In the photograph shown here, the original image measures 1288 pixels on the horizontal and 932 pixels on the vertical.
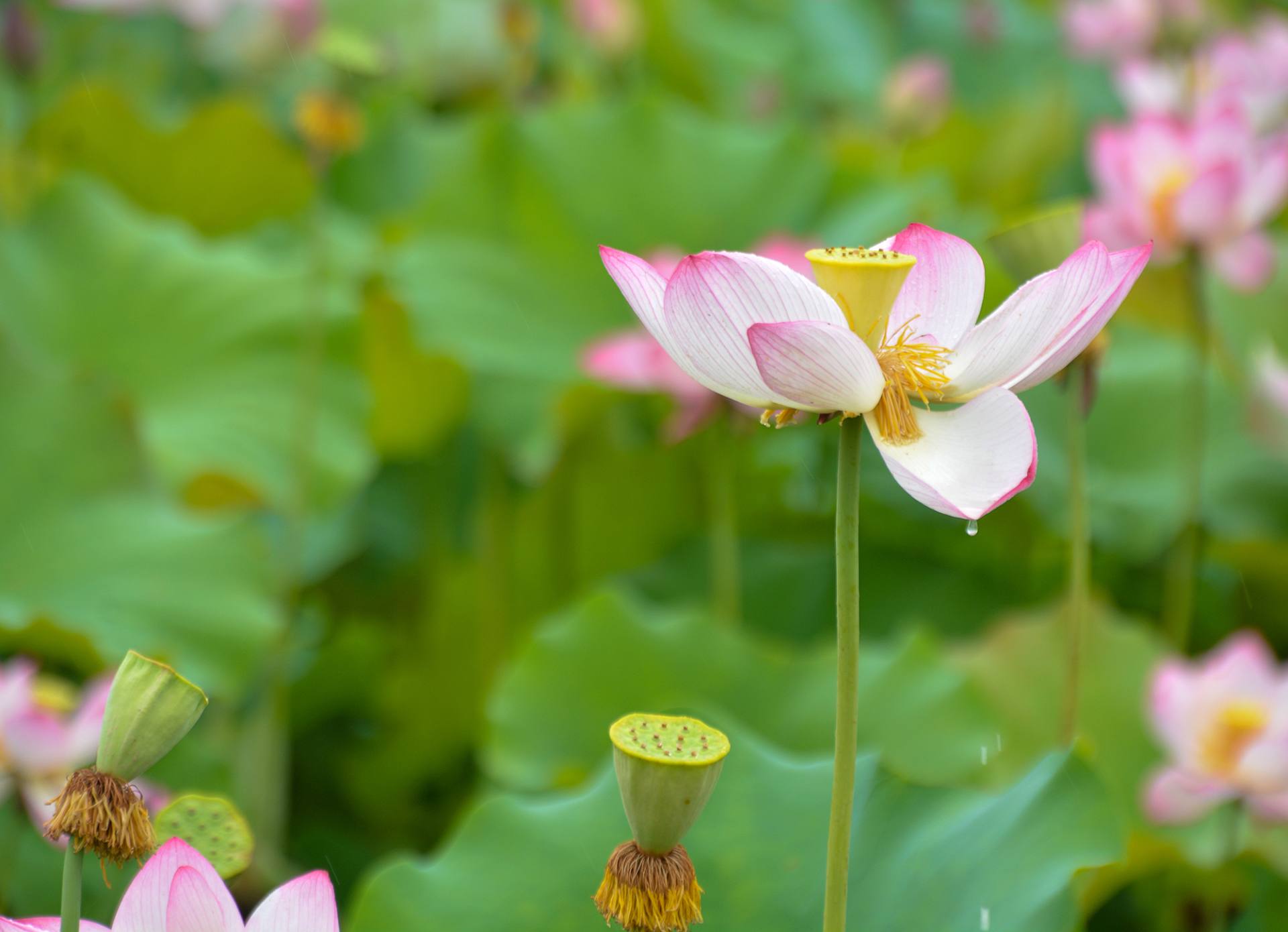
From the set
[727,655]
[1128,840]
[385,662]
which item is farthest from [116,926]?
[385,662]

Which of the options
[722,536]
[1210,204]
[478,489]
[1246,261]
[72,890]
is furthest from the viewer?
[478,489]

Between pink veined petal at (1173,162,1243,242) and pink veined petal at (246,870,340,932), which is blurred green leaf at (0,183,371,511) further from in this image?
pink veined petal at (246,870,340,932)

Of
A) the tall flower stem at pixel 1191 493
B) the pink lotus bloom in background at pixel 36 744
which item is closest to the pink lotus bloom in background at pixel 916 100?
Answer: the tall flower stem at pixel 1191 493

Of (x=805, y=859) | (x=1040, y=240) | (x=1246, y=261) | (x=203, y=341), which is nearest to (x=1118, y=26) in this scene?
(x=1246, y=261)

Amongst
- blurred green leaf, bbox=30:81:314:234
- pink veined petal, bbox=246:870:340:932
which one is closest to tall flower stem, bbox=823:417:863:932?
pink veined petal, bbox=246:870:340:932

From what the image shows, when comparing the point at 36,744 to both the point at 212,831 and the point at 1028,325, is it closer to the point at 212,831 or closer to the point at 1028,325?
the point at 212,831

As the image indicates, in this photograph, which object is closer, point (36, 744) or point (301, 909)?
point (301, 909)

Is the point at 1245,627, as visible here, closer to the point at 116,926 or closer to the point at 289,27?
the point at 289,27

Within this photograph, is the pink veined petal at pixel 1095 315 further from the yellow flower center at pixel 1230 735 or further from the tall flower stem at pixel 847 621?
the yellow flower center at pixel 1230 735
